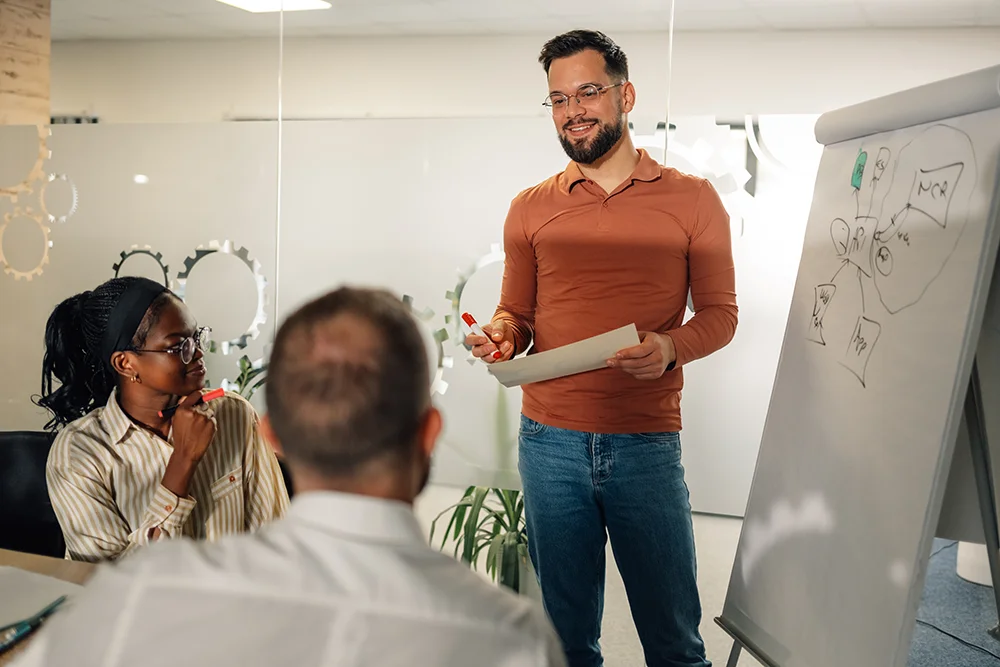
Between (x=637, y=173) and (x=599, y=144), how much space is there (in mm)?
120

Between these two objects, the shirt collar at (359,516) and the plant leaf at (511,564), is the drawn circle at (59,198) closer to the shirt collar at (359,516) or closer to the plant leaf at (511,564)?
the plant leaf at (511,564)

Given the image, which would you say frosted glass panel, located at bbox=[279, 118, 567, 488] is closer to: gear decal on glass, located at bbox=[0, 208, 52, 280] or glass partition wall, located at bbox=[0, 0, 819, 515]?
glass partition wall, located at bbox=[0, 0, 819, 515]

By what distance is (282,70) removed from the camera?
3541 mm

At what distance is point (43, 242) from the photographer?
382 cm

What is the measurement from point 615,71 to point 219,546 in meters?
1.75

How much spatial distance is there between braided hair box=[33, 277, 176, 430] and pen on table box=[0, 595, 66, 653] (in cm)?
72

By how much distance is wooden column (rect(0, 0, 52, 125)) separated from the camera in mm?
3807

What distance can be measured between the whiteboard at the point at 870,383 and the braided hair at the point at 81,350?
1.49 metres

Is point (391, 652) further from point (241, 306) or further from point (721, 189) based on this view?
point (241, 306)

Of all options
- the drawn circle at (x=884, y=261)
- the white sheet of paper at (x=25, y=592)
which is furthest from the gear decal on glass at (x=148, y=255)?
the drawn circle at (x=884, y=261)

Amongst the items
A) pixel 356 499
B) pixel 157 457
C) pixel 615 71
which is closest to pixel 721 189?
pixel 615 71

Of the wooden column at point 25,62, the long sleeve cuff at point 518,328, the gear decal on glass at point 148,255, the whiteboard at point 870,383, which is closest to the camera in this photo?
the whiteboard at point 870,383

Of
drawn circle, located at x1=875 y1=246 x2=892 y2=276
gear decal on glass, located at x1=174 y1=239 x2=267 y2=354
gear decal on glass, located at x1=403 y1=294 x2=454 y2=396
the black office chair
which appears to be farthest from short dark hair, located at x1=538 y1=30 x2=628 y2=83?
gear decal on glass, located at x1=174 y1=239 x2=267 y2=354

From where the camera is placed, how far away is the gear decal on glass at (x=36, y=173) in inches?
149
